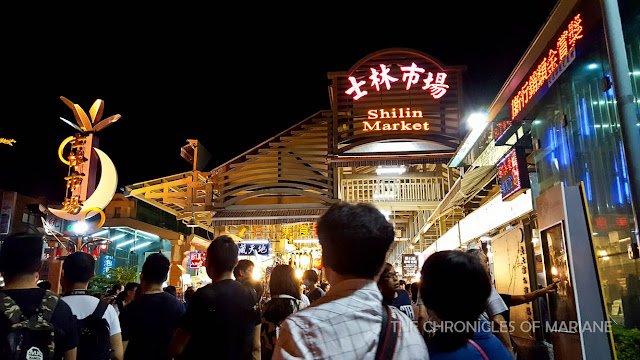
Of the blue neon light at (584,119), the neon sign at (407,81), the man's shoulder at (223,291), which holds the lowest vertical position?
the man's shoulder at (223,291)

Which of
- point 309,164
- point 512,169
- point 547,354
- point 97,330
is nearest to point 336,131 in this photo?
point 309,164

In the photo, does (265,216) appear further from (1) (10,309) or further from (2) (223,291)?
(1) (10,309)

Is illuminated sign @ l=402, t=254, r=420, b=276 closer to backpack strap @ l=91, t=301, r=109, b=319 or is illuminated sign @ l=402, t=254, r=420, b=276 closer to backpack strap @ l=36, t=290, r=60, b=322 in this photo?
backpack strap @ l=91, t=301, r=109, b=319

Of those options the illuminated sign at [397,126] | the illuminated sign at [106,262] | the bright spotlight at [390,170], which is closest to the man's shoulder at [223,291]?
the illuminated sign at [397,126]

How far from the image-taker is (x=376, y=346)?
1621 millimetres

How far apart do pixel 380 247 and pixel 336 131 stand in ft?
32.8

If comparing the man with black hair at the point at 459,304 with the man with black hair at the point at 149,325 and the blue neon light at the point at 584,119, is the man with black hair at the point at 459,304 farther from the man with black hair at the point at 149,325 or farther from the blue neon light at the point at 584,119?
the blue neon light at the point at 584,119

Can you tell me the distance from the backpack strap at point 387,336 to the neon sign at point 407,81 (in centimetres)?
1045

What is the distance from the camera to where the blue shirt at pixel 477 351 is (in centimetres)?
209

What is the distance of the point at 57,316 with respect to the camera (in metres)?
3.00

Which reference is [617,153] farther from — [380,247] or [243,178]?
[243,178]

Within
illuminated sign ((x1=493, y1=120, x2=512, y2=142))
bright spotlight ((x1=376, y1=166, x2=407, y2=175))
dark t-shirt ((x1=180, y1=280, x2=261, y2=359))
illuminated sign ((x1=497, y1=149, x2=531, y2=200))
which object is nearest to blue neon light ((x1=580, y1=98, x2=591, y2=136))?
illuminated sign ((x1=497, y1=149, x2=531, y2=200))

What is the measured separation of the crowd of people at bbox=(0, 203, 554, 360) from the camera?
5.37 ft

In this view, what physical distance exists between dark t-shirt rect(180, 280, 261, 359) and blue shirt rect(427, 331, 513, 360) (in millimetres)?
1975
